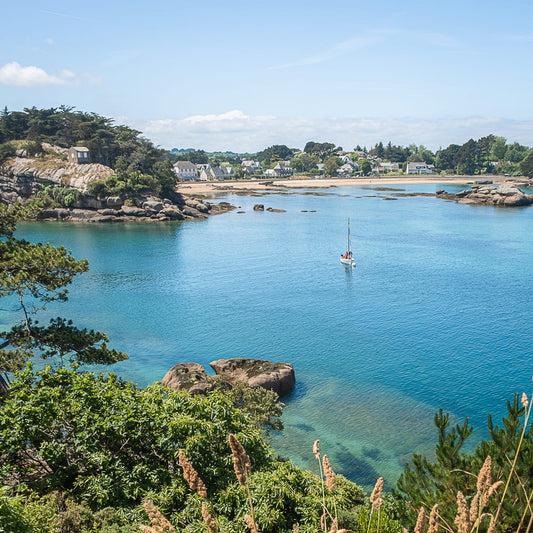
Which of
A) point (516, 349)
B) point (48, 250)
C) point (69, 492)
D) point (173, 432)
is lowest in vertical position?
point (516, 349)

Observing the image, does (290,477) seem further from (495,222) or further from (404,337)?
(495,222)

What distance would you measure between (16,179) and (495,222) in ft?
312

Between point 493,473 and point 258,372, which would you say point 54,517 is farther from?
point 258,372

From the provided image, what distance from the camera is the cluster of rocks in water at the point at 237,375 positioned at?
26.4 metres

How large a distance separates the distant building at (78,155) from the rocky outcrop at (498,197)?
8992cm

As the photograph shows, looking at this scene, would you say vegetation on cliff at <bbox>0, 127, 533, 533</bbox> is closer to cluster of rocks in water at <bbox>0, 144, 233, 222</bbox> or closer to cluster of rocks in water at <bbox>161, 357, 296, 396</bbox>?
cluster of rocks in water at <bbox>161, 357, 296, 396</bbox>

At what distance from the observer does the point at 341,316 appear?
4072 cm

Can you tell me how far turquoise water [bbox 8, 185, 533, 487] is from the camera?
85.1 ft

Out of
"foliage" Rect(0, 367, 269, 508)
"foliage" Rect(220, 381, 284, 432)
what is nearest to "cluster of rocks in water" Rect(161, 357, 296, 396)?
"foliage" Rect(220, 381, 284, 432)

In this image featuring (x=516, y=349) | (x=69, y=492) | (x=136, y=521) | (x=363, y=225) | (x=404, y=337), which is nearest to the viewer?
(x=136, y=521)

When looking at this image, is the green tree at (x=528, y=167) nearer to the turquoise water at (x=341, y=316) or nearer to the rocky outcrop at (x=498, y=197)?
the rocky outcrop at (x=498, y=197)

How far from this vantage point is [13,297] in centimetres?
4559

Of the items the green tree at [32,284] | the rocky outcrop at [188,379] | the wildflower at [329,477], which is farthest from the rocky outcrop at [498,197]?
the wildflower at [329,477]

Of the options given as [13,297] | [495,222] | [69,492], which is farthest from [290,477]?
[495,222]
